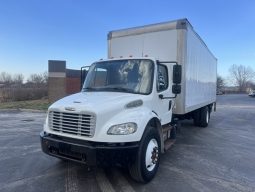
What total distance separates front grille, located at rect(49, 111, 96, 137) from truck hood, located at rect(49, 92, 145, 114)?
0.11 meters

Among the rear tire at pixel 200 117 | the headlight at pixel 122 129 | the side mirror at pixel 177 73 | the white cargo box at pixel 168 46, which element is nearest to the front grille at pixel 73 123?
the headlight at pixel 122 129

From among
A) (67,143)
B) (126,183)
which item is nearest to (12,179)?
(67,143)

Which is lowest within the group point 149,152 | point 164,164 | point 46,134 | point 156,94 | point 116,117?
point 164,164

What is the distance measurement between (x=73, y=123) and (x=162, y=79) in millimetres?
2444

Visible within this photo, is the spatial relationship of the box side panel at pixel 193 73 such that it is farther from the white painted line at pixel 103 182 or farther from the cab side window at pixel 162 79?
the white painted line at pixel 103 182

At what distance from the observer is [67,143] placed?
4.72 m

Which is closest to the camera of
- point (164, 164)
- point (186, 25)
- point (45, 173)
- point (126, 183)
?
point (126, 183)

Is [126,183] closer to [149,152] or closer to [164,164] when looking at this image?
[149,152]

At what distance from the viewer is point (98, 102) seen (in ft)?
16.0

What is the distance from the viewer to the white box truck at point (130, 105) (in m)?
4.61

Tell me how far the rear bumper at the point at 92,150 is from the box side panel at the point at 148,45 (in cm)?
325

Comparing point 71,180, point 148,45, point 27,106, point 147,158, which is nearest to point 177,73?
point 148,45

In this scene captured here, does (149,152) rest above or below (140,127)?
below

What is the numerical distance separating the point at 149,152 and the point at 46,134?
2047 mm
